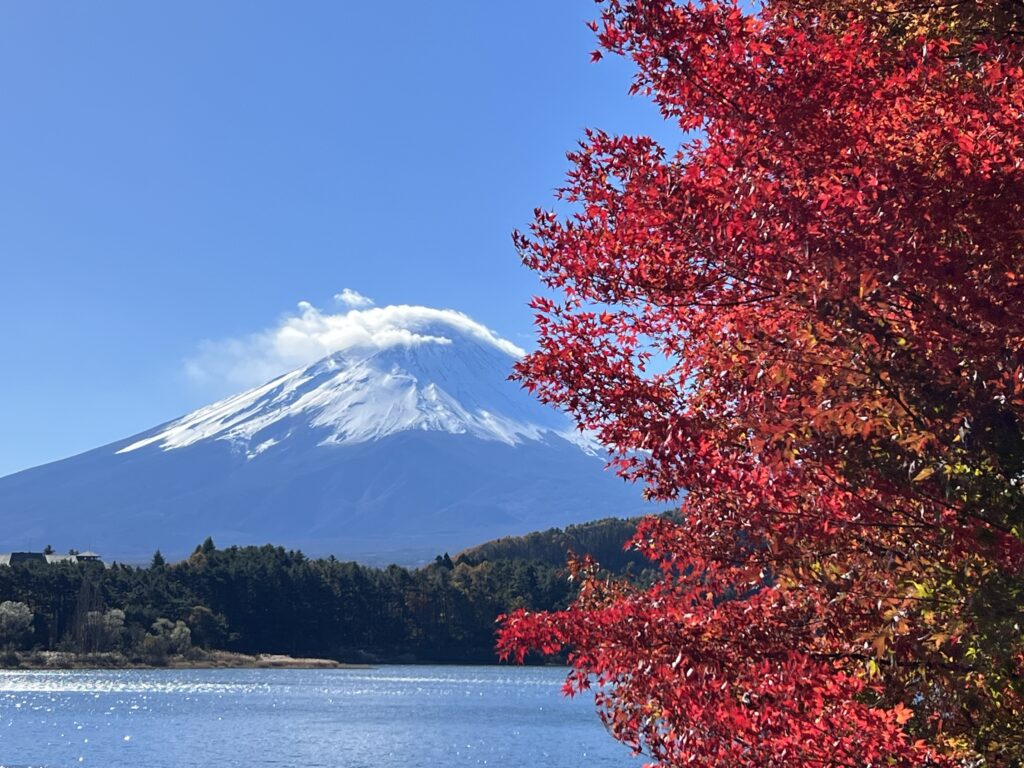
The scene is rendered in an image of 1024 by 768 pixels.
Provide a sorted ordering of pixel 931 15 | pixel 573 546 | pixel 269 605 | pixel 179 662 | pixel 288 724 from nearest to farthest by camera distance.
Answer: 1. pixel 931 15
2. pixel 288 724
3. pixel 179 662
4. pixel 269 605
5. pixel 573 546

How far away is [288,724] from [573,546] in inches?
3627

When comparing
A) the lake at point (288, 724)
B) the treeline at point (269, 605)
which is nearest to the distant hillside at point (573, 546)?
the treeline at point (269, 605)

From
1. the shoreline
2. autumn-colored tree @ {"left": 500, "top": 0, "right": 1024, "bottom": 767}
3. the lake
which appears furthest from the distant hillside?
autumn-colored tree @ {"left": 500, "top": 0, "right": 1024, "bottom": 767}

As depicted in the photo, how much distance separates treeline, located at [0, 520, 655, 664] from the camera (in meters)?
111

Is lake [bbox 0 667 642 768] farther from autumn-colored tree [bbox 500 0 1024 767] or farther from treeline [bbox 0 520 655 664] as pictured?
autumn-colored tree [bbox 500 0 1024 767]

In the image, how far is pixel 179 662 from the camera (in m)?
112

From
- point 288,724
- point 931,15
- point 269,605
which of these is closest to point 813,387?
point 931,15

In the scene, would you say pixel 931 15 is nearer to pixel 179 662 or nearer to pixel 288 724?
pixel 288 724

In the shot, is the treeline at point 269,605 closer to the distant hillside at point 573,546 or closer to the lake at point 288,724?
the lake at point 288,724

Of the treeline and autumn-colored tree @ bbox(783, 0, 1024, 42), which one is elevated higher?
the treeline

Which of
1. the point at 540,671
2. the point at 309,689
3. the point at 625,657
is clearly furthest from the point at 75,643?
the point at 625,657

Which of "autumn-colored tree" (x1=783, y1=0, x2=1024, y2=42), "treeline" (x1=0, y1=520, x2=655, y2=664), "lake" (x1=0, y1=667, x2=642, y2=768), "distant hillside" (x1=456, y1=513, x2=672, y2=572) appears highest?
"distant hillside" (x1=456, y1=513, x2=672, y2=572)

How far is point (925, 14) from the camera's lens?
7.86 m

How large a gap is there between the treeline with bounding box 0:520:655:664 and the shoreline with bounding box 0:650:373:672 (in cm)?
79
